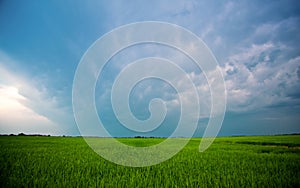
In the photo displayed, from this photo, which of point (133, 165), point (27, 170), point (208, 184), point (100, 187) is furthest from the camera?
point (133, 165)

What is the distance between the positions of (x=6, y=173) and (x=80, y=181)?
246 centimetres

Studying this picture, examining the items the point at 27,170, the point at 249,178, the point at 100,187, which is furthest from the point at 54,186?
the point at 249,178

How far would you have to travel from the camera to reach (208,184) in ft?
17.8

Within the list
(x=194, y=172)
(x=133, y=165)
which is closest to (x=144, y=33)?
(x=133, y=165)

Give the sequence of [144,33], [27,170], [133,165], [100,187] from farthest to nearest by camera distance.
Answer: [144,33]
[133,165]
[27,170]
[100,187]

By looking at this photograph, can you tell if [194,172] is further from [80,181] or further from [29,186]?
[29,186]

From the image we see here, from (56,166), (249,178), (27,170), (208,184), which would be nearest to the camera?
(208,184)

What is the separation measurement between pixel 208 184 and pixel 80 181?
3222 mm

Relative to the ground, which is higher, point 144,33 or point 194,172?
point 144,33

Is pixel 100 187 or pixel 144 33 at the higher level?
pixel 144 33

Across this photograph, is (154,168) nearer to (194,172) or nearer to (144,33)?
(194,172)

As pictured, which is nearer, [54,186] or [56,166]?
[54,186]

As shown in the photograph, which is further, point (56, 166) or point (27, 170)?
point (56, 166)

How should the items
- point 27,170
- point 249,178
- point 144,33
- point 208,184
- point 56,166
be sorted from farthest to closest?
point 144,33 < point 56,166 < point 27,170 < point 249,178 < point 208,184
